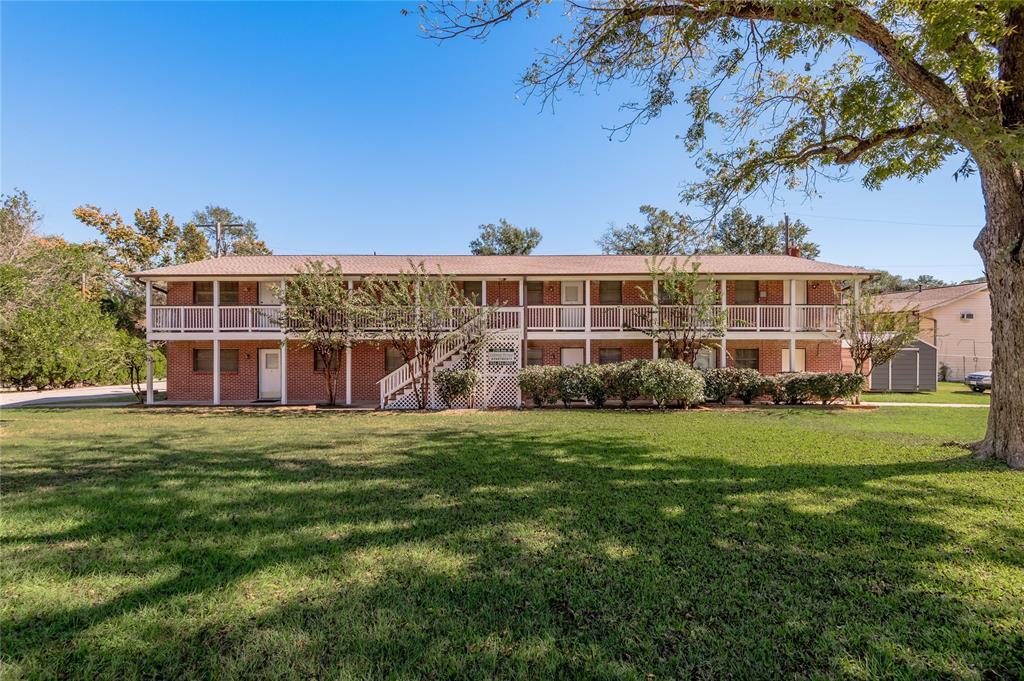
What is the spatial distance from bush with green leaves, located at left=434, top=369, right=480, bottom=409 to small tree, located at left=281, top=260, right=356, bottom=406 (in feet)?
11.8

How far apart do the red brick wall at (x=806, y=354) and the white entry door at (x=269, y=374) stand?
18.6m

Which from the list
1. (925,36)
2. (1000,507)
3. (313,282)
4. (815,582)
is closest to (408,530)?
(815,582)

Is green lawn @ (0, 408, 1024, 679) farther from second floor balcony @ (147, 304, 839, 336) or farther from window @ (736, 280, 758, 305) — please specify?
window @ (736, 280, 758, 305)

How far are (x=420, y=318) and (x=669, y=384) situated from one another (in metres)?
8.37

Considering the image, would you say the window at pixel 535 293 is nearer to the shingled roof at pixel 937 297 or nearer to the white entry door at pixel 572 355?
the white entry door at pixel 572 355

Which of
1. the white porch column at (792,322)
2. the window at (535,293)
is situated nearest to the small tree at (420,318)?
the window at (535,293)

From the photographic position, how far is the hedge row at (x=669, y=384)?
13812mm

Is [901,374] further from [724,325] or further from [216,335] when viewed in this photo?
[216,335]

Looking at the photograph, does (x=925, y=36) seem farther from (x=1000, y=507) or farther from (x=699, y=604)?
(x=699, y=604)

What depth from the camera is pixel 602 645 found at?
2.55 m

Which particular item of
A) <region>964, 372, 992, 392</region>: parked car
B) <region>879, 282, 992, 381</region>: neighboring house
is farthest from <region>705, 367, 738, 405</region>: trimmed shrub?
<region>879, 282, 992, 381</region>: neighboring house

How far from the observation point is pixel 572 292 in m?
18.5

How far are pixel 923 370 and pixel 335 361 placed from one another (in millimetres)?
26612

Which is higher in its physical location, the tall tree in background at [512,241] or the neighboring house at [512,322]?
the tall tree in background at [512,241]
